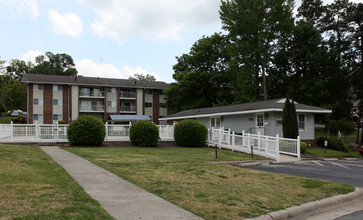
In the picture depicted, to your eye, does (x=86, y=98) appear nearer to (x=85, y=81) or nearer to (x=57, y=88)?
(x=85, y=81)

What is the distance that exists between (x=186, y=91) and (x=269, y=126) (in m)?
26.4

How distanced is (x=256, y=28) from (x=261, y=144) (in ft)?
75.2

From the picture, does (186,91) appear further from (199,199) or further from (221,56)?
(199,199)

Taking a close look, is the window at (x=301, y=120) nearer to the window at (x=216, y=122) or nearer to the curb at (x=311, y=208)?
the window at (x=216, y=122)

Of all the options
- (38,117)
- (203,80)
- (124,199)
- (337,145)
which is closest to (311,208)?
(124,199)

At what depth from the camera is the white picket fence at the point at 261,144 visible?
1641 cm

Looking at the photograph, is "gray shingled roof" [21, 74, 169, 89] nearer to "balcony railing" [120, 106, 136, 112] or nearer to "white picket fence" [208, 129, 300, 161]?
"balcony railing" [120, 106, 136, 112]

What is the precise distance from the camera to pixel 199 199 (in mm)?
6035

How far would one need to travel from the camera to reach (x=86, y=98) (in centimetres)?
4959

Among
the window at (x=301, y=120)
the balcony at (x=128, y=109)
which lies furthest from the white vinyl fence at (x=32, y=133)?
the balcony at (x=128, y=109)

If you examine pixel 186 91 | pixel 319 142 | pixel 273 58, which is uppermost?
pixel 273 58

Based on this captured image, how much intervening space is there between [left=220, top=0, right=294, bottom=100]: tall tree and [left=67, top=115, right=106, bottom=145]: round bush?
23828 millimetres

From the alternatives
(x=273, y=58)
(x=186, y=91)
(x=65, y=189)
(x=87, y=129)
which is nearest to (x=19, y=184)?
(x=65, y=189)

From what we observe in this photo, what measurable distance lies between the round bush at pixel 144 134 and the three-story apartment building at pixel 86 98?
3088 centimetres
